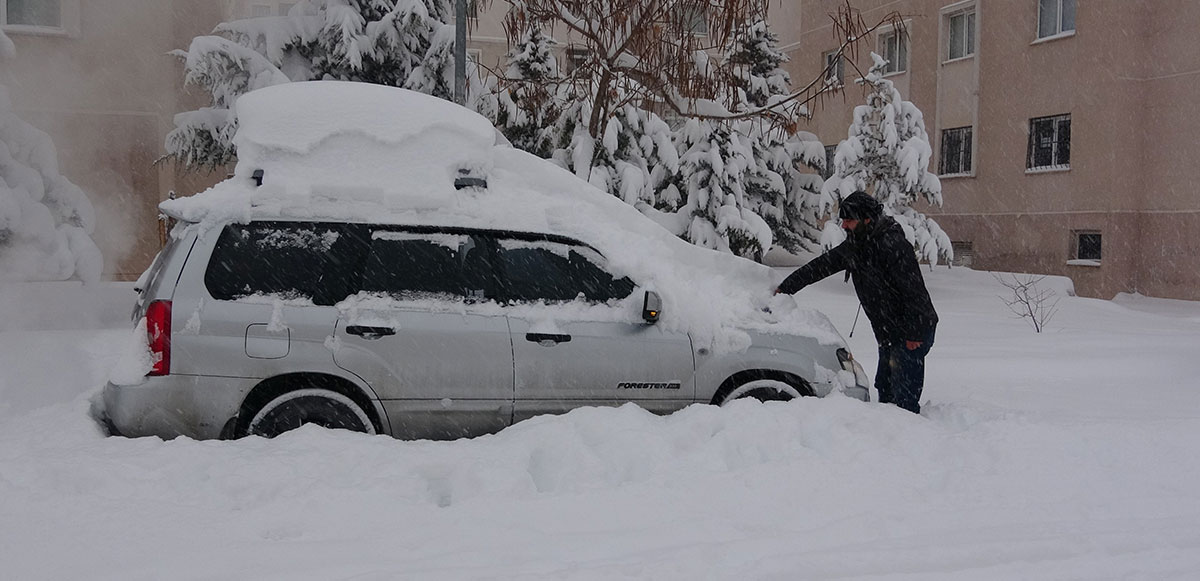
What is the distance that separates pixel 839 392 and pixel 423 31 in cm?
→ 937

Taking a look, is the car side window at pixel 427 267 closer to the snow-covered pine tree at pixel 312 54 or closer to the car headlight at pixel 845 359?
the car headlight at pixel 845 359

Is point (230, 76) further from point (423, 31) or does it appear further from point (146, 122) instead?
point (146, 122)

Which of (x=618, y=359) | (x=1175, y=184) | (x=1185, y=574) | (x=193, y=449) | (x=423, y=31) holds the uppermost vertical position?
(x=423, y=31)

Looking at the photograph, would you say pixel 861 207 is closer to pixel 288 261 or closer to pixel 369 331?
pixel 369 331

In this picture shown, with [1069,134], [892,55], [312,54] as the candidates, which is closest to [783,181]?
[1069,134]

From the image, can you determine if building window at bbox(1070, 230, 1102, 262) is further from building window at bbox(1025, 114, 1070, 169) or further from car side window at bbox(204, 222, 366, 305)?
car side window at bbox(204, 222, 366, 305)

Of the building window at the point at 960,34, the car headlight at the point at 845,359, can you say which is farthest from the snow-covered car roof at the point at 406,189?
the building window at the point at 960,34

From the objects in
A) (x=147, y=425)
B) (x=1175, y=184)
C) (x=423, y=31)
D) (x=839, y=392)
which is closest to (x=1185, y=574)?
(x=839, y=392)

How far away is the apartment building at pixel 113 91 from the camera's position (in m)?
17.1

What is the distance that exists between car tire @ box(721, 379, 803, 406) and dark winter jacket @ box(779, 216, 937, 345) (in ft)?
2.38

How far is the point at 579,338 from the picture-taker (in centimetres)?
504

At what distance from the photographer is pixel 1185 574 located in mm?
3520

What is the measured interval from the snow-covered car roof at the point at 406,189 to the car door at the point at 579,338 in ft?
0.37

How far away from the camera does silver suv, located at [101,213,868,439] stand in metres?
4.56
